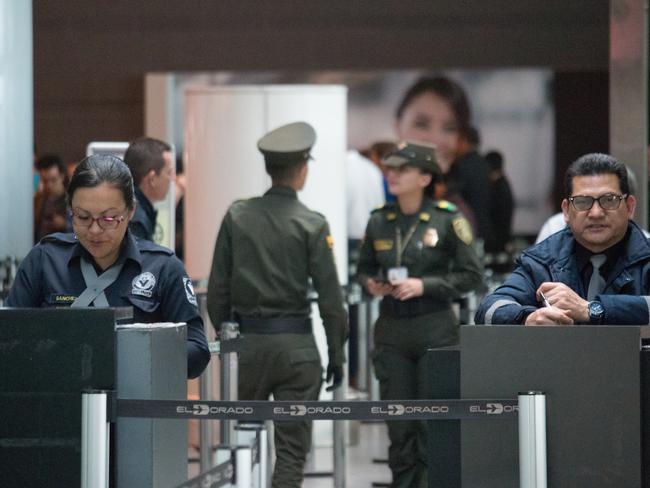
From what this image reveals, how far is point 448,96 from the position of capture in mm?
15000

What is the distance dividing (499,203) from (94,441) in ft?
37.1

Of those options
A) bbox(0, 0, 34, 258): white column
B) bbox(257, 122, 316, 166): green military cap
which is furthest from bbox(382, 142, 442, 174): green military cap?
bbox(0, 0, 34, 258): white column

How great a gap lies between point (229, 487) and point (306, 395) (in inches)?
114

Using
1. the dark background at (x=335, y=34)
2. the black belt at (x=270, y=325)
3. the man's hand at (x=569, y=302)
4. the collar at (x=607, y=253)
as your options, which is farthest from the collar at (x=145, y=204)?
the dark background at (x=335, y=34)

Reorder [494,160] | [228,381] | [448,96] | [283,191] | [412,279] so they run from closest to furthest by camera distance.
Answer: [228,381]
[283,191]
[412,279]
[494,160]
[448,96]

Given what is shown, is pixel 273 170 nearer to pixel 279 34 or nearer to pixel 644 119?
pixel 644 119

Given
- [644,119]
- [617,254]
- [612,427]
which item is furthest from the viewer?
[644,119]

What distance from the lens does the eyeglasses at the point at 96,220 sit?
4266 mm

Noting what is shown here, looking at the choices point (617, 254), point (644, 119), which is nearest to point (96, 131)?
point (644, 119)

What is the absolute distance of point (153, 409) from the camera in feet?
12.3

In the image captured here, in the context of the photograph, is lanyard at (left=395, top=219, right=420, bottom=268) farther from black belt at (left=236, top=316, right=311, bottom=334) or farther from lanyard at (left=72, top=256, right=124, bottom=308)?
lanyard at (left=72, top=256, right=124, bottom=308)

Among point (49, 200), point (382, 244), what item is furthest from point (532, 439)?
point (49, 200)

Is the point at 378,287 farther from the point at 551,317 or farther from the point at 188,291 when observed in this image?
the point at 551,317

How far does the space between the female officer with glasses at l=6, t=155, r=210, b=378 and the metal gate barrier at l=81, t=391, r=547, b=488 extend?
514 mm
